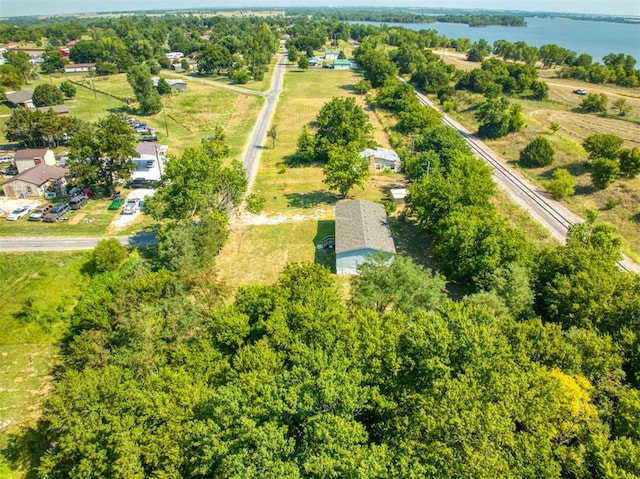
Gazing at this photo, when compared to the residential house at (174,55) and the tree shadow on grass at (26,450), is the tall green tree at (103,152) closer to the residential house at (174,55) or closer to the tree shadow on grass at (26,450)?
the tree shadow on grass at (26,450)

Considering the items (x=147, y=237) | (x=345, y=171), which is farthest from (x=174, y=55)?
(x=147, y=237)

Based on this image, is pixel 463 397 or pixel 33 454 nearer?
pixel 463 397

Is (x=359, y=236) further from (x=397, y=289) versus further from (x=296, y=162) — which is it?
(x=296, y=162)

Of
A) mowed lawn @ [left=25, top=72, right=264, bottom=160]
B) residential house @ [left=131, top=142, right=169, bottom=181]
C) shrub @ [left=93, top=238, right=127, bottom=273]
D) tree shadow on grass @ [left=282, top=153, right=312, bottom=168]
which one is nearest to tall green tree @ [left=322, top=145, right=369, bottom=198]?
tree shadow on grass @ [left=282, top=153, right=312, bottom=168]

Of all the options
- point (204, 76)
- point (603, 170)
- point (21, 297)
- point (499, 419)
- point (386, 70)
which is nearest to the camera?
point (499, 419)

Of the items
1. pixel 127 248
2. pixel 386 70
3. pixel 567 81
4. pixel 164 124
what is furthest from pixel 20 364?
pixel 567 81

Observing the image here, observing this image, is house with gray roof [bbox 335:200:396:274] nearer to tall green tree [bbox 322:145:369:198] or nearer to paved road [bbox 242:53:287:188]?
tall green tree [bbox 322:145:369:198]

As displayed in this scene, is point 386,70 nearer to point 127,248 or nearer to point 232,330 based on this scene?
point 127,248

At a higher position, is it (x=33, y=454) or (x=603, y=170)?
(x=603, y=170)
